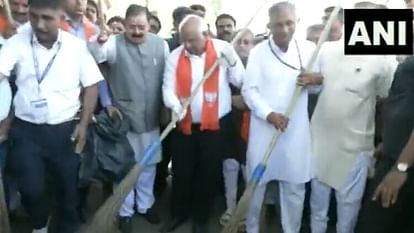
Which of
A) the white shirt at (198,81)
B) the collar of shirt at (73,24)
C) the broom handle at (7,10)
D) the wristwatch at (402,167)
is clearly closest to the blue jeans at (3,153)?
the broom handle at (7,10)

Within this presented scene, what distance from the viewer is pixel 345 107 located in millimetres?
4227

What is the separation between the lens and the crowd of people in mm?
4008

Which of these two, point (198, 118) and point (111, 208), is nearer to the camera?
point (111, 208)

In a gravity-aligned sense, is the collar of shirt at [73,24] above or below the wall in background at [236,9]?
above

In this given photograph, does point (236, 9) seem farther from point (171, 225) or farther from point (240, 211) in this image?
point (240, 211)

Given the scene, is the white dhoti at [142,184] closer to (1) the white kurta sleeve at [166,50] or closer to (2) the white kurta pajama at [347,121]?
(1) the white kurta sleeve at [166,50]

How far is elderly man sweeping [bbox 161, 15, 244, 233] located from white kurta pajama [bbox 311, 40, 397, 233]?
610 mm

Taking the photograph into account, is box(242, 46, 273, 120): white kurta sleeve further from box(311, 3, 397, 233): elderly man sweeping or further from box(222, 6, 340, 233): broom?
box(311, 3, 397, 233): elderly man sweeping

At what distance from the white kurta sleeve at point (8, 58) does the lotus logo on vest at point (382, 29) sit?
1753mm

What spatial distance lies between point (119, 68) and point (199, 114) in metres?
0.58

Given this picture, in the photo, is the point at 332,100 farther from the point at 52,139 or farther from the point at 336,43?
the point at 52,139

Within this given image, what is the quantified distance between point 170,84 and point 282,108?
75 cm

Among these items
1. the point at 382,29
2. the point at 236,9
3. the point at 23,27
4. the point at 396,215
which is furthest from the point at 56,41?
the point at 236,9

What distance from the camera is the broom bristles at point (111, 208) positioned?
414cm
